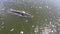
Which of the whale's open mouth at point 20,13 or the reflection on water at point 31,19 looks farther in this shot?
the whale's open mouth at point 20,13

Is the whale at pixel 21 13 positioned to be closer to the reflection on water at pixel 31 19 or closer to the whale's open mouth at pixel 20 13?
the whale's open mouth at pixel 20 13

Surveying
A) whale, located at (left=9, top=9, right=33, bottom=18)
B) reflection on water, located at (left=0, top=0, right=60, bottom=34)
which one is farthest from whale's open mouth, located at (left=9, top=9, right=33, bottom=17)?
reflection on water, located at (left=0, top=0, right=60, bottom=34)

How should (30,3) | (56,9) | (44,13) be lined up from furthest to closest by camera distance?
(30,3)
(56,9)
(44,13)

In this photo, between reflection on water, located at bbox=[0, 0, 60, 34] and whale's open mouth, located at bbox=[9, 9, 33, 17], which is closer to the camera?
reflection on water, located at bbox=[0, 0, 60, 34]

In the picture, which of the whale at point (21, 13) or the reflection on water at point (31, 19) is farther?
the whale at point (21, 13)

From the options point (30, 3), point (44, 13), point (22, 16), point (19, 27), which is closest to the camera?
point (19, 27)

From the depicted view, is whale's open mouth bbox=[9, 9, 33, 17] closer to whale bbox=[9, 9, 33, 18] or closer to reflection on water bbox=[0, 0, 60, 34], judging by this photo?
whale bbox=[9, 9, 33, 18]

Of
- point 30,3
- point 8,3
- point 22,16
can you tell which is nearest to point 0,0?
point 8,3

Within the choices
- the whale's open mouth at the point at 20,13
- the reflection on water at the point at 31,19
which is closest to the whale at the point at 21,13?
the whale's open mouth at the point at 20,13

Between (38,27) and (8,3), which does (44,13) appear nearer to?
(38,27)
